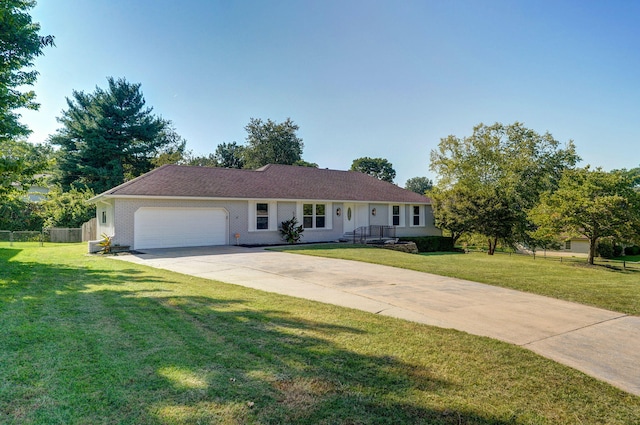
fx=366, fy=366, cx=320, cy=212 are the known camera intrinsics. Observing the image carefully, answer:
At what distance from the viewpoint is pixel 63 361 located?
348cm

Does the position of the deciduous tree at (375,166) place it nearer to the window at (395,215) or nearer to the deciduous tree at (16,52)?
the window at (395,215)

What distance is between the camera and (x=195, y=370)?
11.0ft

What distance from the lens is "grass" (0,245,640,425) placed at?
2701mm

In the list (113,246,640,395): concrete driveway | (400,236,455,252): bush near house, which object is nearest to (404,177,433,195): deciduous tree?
(400,236,455,252): bush near house

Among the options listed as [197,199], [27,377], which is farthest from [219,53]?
[27,377]

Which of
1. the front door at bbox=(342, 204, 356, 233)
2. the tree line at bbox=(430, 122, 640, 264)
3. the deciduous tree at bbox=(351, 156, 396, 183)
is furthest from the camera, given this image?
the deciduous tree at bbox=(351, 156, 396, 183)

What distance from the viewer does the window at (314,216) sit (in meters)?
21.4

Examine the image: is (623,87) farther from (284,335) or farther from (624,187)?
(284,335)

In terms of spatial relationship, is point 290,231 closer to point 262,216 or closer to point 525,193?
point 262,216

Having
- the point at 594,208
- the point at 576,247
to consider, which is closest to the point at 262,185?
the point at 594,208

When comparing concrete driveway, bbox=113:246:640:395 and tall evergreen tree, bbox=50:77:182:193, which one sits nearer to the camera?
concrete driveway, bbox=113:246:640:395

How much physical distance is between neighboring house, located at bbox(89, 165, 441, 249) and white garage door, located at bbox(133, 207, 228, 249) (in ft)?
0.13

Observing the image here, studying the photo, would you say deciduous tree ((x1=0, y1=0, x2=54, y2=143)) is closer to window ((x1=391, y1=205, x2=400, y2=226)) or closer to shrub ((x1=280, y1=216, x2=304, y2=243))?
shrub ((x1=280, y1=216, x2=304, y2=243))

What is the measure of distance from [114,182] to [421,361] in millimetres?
32591
